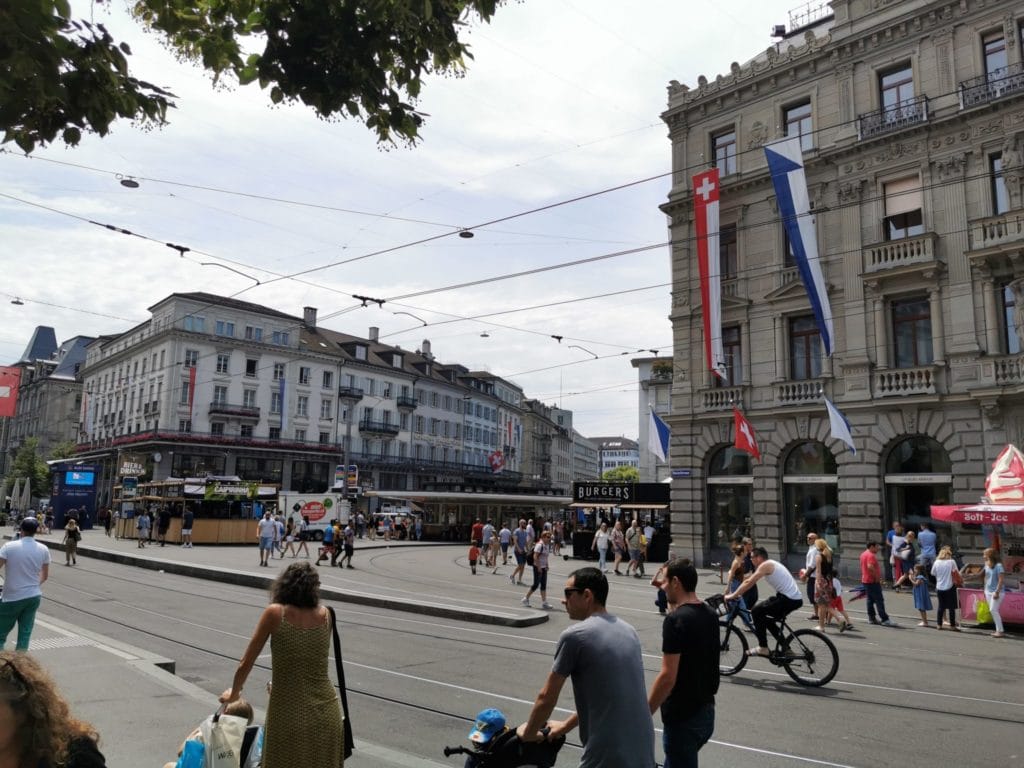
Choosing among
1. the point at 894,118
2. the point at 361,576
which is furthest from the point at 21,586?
the point at 894,118

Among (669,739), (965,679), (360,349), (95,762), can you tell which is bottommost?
(965,679)

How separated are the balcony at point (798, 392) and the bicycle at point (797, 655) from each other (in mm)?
17441

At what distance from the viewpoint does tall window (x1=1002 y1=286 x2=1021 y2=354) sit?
22.2 m

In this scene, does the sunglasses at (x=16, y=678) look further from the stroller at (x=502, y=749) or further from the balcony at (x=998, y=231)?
the balcony at (x=998, y=231)

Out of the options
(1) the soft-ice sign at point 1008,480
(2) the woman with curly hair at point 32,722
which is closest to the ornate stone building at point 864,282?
(1) the soft-ice sign at point 1008,480

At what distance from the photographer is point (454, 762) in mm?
6523

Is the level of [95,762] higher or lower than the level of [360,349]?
lower

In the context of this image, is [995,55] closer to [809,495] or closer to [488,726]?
[809,495]

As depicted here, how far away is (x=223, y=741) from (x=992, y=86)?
2713 centimetres

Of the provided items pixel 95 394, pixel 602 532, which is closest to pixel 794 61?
pixel 602 532

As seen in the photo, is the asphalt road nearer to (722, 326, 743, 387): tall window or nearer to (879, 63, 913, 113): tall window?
(722, 326, 743, 387): tall window

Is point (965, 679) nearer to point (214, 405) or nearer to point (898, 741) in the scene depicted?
point (898, 741)

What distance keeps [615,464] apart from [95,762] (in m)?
192

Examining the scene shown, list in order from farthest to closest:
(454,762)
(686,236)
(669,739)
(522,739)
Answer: (686,236)
(454,762)
(669,739)
(522,739)
